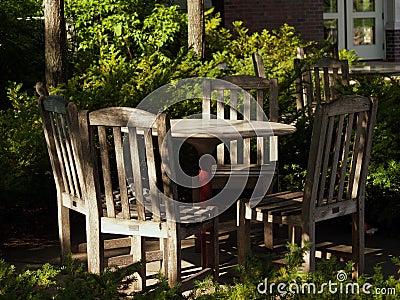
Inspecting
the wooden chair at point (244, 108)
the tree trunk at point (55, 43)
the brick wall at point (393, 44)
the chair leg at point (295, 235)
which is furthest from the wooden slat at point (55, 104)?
the brick wall at point (393, 44)

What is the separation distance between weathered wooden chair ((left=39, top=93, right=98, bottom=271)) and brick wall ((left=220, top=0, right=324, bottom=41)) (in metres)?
10.7

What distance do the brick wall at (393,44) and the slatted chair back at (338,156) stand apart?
45.8 ft

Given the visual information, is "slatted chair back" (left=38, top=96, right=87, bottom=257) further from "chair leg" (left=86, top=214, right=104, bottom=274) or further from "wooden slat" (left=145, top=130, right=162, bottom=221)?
"wooden slat" (left=145, top=130, right=162, bottom=221)

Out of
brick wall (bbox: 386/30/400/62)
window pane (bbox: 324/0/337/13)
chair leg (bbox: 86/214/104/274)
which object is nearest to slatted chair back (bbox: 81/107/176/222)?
chair leg (bbox: 86/214/104/274)

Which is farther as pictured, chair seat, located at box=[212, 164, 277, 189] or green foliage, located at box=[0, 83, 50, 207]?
green foliage, located at box=[0, 83, 50, 207]

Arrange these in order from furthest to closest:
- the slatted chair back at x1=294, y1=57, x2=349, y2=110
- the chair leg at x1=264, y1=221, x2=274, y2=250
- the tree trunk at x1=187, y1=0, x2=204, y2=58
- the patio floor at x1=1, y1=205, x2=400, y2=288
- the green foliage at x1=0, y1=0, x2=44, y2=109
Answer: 1. the tree trunk at x1=187, y1=0, x2=204, y2=58
2. the green foliage at x1=0, y1=0, x2=44, y2=109
3. the slatted chair back at x1=294, y1=57, x2=349, y2=110
4. the chair leg at x1=264, y1=221, x2=274, y2=250
5. the patio floor at x1=1, y1=205, x2=400, y2=288

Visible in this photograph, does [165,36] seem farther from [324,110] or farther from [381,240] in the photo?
[324,110]

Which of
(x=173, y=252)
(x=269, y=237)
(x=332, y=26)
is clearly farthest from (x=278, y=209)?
(x=332, y=26)

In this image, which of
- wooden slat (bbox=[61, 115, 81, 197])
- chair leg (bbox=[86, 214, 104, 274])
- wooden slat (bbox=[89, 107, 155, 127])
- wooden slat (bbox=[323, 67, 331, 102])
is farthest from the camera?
wooden slat (bbox=[323, 67, 331, 102])

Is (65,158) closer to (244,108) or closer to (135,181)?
(135,181)

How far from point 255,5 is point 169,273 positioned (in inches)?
467

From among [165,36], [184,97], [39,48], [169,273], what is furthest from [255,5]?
[169,273]

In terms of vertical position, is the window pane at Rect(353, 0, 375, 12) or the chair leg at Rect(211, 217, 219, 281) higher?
the window pane at Rect(353, 0, 375, 12)

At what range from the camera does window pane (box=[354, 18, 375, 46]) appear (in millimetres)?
19156
